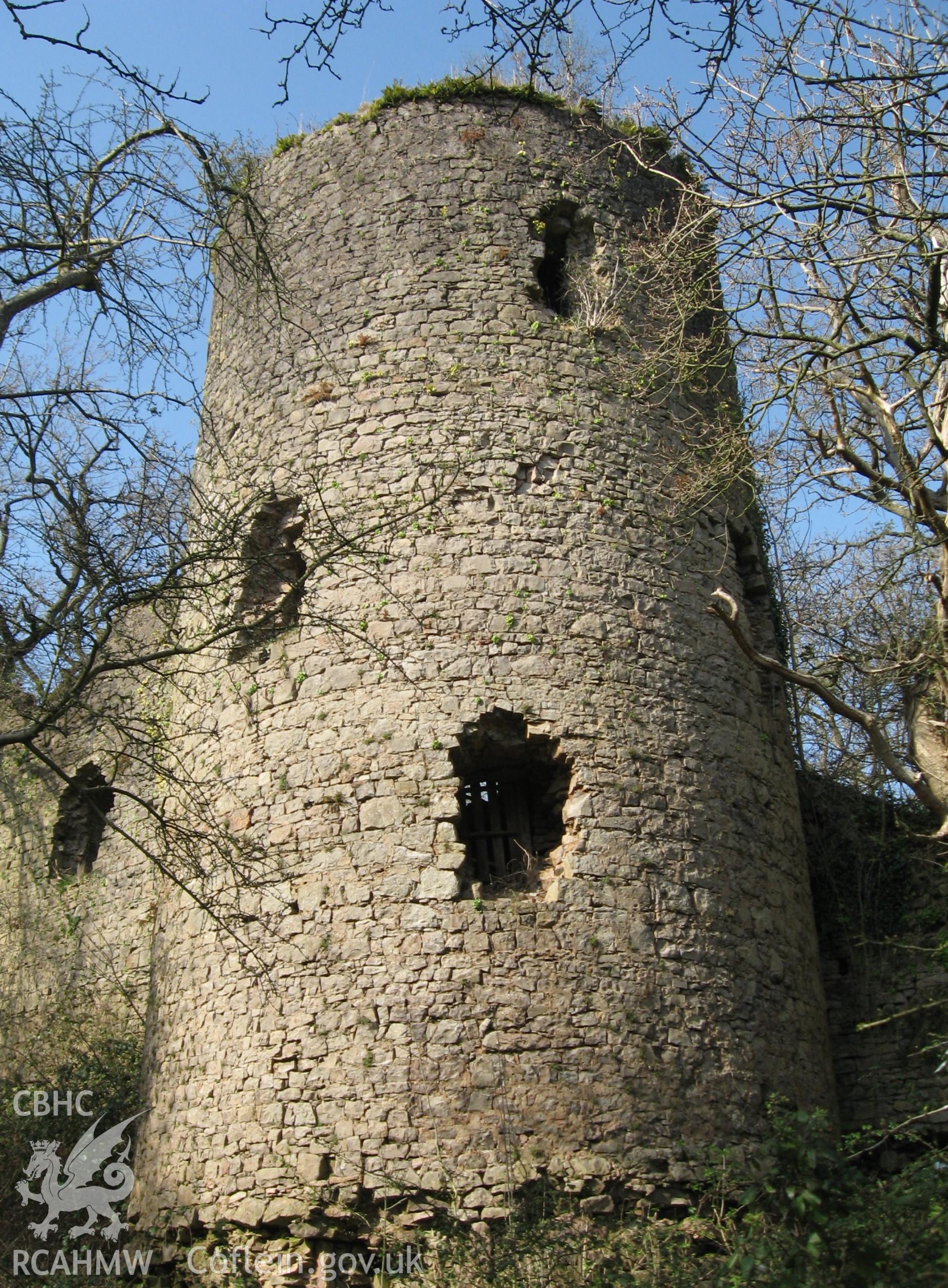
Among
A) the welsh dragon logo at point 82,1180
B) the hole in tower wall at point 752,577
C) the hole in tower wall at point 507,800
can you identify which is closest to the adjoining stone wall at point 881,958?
the hole in tower wall at point 752,577

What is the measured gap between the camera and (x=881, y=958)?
8062 millimetres

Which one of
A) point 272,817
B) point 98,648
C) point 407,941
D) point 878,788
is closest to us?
point 98,648

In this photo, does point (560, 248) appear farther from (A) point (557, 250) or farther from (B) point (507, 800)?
(B) point (507, 800)

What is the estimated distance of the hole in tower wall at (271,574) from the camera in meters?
7.44

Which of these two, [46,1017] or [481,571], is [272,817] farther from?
[46,1017]

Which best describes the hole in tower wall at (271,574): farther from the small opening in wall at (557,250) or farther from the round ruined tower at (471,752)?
the small opening in wall at (557,250)

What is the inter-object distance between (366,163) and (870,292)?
3.46 metres

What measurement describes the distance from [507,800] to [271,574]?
2.19 meters

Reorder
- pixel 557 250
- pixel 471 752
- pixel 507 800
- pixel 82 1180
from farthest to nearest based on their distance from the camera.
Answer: pixel 557 250 < pixel 82 1180 < pixel 507 800 < pixel 471 752

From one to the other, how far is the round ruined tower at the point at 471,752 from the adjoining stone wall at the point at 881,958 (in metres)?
0.82

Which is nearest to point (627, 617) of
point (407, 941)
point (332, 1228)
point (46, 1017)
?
point (407, 941)

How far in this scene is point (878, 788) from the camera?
9.18 metres

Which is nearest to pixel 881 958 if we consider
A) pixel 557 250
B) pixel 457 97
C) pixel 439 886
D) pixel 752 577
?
pixel 752 577

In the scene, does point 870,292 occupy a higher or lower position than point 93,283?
higher
